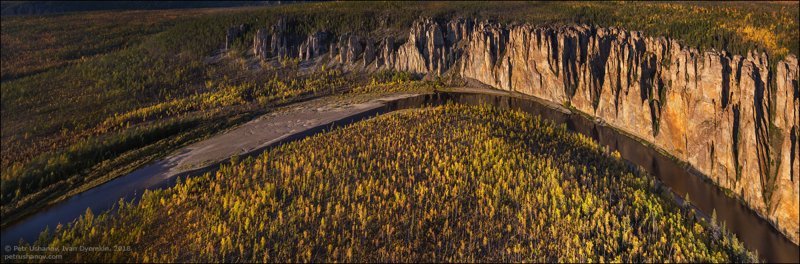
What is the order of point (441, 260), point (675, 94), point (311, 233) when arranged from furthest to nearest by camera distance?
1. point (675, 94)
2. point (311, 233)
3. point (441, 260)

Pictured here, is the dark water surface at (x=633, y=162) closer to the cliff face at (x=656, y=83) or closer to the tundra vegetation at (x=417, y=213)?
the cliff face at (x=656, y=83)

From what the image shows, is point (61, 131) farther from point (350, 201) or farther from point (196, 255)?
point (350, 201)

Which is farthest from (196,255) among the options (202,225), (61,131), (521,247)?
(61,131)

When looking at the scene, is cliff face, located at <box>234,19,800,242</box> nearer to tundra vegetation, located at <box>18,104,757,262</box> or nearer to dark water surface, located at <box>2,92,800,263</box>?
dark water surface, located at <box>2,92,800,263</box>

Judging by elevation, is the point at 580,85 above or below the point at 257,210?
above

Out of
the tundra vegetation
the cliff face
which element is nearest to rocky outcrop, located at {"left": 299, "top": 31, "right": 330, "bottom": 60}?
the cliff face
